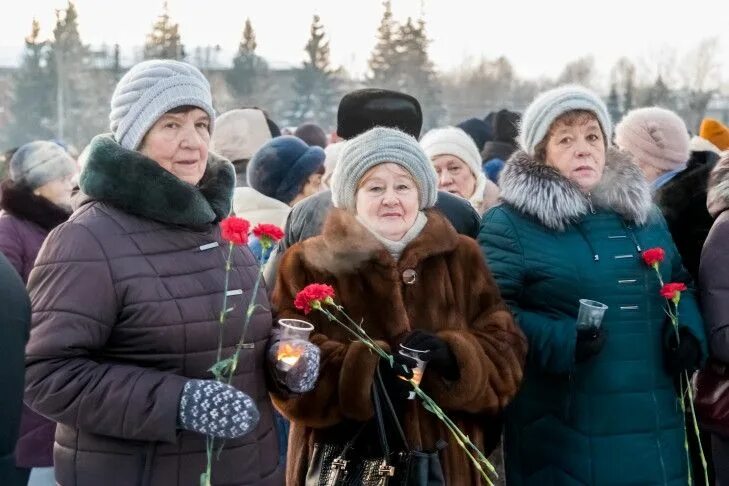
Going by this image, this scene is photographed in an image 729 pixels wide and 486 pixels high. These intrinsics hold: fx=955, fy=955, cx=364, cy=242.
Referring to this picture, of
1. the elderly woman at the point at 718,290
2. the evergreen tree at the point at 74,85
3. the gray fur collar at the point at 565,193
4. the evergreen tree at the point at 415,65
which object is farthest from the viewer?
the evergreen tree at the point at 415,65

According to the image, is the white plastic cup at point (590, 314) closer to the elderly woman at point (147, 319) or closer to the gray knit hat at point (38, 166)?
the elderly woman at point (147, 319)

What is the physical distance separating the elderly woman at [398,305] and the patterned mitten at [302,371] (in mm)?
268

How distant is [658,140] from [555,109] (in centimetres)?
204

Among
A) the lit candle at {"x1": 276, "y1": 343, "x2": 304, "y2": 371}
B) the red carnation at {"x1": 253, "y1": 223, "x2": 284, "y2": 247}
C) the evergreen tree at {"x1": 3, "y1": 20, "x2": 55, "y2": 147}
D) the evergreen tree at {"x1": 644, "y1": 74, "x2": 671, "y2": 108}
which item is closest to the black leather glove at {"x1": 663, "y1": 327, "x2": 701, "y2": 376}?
the lit candle at {"x1": 276, "y1": 343, "x2": 304, "y2": 371}

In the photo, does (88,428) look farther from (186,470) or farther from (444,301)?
(444,301)

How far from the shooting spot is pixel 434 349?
10.6ft

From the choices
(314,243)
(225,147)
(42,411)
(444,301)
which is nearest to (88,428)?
(42,411)

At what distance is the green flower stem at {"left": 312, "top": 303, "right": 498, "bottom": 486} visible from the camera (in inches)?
124

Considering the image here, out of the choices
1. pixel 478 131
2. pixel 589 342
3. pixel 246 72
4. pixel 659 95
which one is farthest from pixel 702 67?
pixel 589 342

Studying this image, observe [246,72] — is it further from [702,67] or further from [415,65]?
[702,67]

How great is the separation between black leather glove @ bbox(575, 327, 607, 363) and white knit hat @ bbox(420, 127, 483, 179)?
2418 millimetres

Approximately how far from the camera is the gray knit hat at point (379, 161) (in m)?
3.55

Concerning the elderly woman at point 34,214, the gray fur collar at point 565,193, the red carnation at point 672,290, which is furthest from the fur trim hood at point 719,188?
the elderly woman at point 34,214

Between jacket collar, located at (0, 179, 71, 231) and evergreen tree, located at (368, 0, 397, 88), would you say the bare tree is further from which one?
jacket collar, located at (0, 179, 71, 231)
